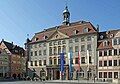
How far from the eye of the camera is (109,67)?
7138 cm

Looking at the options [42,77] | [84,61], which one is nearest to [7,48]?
[42,77]

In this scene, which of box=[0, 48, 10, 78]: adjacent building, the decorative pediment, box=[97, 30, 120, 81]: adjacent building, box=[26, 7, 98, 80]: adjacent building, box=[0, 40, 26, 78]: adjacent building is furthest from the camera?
box=[0, 40, 26, 78]: adjacent building

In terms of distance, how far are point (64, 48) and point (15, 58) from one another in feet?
111

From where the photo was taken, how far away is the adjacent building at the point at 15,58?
107 meters

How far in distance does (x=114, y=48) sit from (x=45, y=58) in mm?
26686

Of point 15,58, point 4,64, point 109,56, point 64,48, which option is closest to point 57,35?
point 64,48

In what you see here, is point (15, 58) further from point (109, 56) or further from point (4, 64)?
point (109, 56)

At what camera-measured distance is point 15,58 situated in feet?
361

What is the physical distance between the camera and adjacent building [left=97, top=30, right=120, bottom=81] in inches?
2758

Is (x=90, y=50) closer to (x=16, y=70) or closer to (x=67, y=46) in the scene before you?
(x=67, y=46)

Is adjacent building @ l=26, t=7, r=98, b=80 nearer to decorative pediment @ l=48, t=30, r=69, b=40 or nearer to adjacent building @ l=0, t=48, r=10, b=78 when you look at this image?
decorative pediment @ l=48, t=30, r=69, b=40

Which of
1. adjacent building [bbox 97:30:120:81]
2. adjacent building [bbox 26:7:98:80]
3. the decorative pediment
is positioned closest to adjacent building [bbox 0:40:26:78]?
adjacent building [bbox 26:7:98:80]

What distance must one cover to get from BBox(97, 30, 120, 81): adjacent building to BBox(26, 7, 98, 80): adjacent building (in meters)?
1.77

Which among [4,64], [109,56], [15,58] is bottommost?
[4,64]
